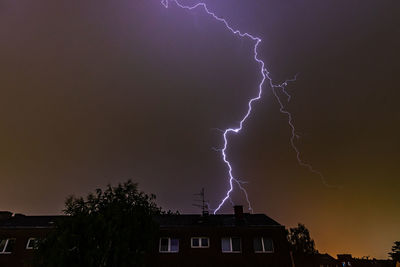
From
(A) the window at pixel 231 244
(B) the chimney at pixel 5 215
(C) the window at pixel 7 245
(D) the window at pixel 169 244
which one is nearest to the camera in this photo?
(A) the window at pixel 231 244

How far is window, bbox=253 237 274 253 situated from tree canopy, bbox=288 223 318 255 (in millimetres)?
27484

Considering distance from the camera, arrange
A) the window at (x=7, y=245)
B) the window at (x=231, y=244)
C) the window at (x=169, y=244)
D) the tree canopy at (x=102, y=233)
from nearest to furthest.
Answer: the tree canopy at (x=102, y=233) → the window at (x=231, y=244) → the window at (x=169, y=244) → the window at (x=7, y=245)

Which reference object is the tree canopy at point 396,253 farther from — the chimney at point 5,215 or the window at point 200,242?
the chimney at point 5,215

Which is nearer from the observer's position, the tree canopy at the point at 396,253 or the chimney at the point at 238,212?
the chimney at the point at 238,212

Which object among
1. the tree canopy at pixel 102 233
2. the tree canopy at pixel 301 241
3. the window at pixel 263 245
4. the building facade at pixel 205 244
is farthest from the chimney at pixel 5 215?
Answer: the tree canopy at pixel 301 241

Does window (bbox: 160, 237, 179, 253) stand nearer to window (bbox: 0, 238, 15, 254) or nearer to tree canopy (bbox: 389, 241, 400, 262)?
window (bbox: 0, 238, 15, 254)

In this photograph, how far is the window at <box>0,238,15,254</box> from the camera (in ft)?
80.0

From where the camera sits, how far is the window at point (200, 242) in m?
23.8

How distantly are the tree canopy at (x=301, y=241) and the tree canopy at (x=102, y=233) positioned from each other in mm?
38794

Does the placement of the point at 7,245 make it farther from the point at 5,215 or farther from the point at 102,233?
the point at 102,233

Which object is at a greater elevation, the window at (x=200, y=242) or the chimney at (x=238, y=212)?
the chimney at (x=238, y=212)

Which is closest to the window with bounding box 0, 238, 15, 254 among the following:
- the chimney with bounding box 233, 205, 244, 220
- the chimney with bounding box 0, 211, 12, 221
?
the chimney with bounding box 0, 211, 12, 221

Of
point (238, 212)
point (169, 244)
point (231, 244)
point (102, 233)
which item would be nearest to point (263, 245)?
point (231, 244)

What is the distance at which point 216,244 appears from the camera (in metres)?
23.8
